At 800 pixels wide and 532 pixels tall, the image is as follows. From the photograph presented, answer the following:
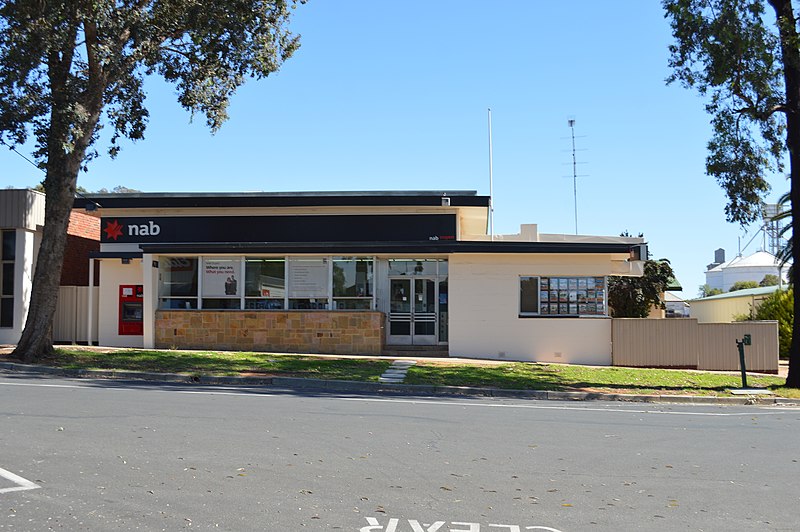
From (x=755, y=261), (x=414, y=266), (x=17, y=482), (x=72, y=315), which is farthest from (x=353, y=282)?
(x=755, y=261)

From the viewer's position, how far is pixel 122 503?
247 inches

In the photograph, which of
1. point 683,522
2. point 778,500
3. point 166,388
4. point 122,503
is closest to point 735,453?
point 778,500

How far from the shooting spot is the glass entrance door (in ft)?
78.1

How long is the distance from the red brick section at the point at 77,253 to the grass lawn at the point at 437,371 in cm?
579

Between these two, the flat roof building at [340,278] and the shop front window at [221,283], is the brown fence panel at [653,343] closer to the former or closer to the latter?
the flat roof building at [340,278]

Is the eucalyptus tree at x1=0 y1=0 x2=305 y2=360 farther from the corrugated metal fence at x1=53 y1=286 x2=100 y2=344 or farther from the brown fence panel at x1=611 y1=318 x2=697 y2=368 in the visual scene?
the brown fence panel at x1=611 y1=318 x2=697 y2=368

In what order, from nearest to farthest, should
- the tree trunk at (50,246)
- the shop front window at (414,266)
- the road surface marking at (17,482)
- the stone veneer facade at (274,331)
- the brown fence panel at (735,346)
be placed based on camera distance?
1. the road surface marking at (17,482)
2. the tree trunk at (50,246)
3. the stone veneer facade at (274,331)
4. the brown fence panel at (735,346)
5. the shop front window at (414,266)

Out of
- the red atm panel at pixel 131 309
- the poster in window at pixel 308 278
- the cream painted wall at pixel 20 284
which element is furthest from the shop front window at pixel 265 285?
the cream painted wall at pixel 20 284

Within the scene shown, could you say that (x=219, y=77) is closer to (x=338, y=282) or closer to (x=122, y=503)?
(x=338, y=282)

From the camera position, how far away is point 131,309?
2342 centimetres

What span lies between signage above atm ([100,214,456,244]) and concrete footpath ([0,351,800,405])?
793 centimetres

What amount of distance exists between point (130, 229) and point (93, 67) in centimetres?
701

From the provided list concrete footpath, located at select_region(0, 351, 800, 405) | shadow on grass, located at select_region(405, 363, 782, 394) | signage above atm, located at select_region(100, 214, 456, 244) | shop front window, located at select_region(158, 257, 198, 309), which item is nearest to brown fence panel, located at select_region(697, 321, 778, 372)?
shadow on grass, located at select_region(405, 363, 782, 394)

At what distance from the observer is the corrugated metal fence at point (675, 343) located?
22406 millimetres
